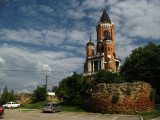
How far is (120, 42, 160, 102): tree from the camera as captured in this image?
28320mm

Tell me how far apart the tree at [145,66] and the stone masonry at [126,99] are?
9975 millimetres

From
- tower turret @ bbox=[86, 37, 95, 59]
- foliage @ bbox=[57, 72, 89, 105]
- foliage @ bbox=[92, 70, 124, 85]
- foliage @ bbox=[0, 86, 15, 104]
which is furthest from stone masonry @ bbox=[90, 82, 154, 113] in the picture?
tower turret @ bbox=[86, 37, 95, 59]

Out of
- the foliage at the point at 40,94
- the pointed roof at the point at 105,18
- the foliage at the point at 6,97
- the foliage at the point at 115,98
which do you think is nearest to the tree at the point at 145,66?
the foliage at the point at 115,98

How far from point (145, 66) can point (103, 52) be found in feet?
91.9

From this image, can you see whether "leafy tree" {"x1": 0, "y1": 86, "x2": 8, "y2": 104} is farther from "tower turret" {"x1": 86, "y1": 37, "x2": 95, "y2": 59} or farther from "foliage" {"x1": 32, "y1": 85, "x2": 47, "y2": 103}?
"tower turret" {"x1": 86, "y1": 37, "x2": 95, "y2": 59}

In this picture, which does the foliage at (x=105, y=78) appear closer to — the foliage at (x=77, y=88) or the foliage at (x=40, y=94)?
the foliage at (x=77, y=88)

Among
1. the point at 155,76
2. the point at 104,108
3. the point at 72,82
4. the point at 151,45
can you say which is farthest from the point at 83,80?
the point at 151,45

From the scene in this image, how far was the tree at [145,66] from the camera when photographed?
28.3 metres

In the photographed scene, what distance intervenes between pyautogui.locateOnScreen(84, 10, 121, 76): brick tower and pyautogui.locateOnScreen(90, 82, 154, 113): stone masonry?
33.8m

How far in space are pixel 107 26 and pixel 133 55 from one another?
103 feet

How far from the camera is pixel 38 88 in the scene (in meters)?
37.5

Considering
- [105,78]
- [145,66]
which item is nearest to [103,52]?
[145,66]

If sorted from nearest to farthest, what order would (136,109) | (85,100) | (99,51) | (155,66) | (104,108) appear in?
(136,109) < (104,108) < (85,100) < (155,66) < (99,51)

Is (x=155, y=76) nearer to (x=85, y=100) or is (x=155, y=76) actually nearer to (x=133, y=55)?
(x=133, y=55)
